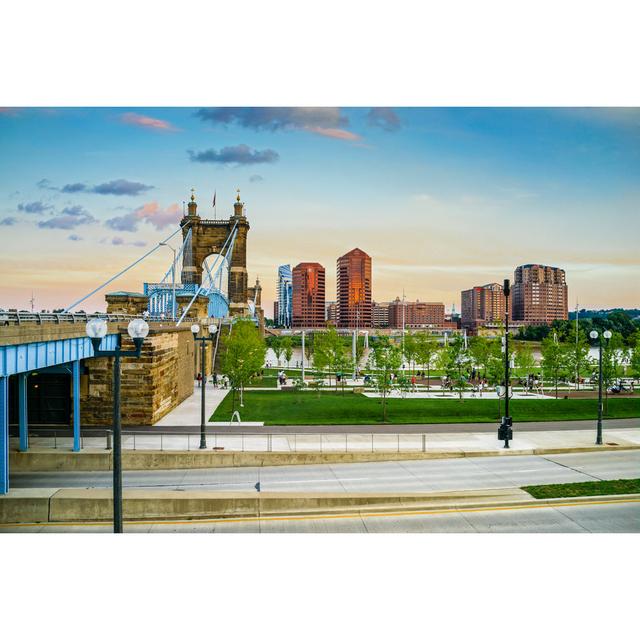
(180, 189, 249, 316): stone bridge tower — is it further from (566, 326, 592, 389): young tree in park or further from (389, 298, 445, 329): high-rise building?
(389, 298, 445, 329): high-rise building

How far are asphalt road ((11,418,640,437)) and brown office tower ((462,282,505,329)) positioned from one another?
58.0m

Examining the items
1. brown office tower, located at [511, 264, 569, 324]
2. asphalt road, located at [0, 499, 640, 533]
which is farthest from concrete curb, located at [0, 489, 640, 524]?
brown office tower, located at [511, 264, 569, 324]

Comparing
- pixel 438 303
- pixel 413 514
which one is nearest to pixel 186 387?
pixel 413 514

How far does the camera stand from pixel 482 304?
283ft

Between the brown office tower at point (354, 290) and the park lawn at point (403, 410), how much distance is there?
9789 centimetres

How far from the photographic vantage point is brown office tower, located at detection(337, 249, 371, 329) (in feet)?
428

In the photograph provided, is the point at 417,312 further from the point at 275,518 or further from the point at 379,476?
the point at 275,518

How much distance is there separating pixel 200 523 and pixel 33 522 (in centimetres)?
382

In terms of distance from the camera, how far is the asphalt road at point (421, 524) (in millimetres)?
12141

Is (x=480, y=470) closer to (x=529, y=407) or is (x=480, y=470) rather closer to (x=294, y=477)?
(x=294, y=477)

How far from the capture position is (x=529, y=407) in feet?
92.9

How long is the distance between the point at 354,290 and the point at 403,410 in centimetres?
10384

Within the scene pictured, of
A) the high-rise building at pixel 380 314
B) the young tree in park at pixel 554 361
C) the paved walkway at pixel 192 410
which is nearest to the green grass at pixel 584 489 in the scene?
the paved walkway at pixel 192 410

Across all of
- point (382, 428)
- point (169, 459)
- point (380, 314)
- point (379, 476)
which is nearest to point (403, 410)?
point (382, 428)
